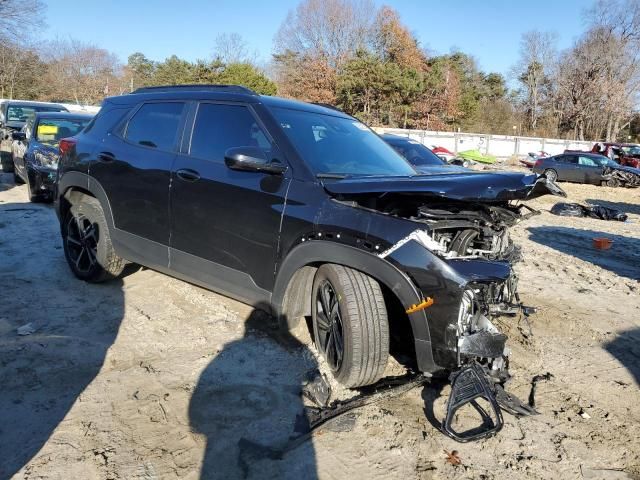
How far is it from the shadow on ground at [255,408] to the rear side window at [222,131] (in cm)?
120

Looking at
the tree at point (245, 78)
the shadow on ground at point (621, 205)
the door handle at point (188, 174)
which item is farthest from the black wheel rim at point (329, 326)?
the tree at point (245, 78)

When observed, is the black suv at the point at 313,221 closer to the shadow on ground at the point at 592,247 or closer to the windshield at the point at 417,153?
the shadow on ground at the point at 592,247

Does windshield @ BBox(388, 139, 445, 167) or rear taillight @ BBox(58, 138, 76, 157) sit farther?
windshield @ BBox(388, 139, 445, 167)

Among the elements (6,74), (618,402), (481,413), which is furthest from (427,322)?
(6,74)

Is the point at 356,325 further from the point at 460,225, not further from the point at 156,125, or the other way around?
the point at 156,125

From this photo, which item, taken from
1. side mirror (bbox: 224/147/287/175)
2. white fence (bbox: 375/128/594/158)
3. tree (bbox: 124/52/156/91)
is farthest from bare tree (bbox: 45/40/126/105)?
side mirror (bbox: 224/147/287/175)

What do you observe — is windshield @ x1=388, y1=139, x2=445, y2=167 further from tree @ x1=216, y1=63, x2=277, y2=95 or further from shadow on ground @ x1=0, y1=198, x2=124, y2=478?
tree @ x1=216, y1=63, x2=277, y2=95

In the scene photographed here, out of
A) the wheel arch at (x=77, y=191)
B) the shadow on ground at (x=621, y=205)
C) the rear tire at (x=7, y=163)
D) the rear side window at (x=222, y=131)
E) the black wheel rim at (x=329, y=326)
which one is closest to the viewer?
the black wheel rim at (x=329, y=326)

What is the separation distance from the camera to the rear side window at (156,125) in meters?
4.18

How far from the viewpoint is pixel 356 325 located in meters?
3.03

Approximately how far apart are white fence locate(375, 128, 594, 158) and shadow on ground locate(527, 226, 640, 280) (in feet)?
73.5

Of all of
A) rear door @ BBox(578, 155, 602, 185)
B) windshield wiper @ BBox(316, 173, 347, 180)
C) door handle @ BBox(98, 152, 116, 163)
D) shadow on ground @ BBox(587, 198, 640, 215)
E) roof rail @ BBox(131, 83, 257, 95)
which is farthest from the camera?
rear door @ BBox(578, 155, 602, 185)

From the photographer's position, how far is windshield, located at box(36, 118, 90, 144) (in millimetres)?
9365

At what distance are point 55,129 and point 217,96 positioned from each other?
6945 millimetres
